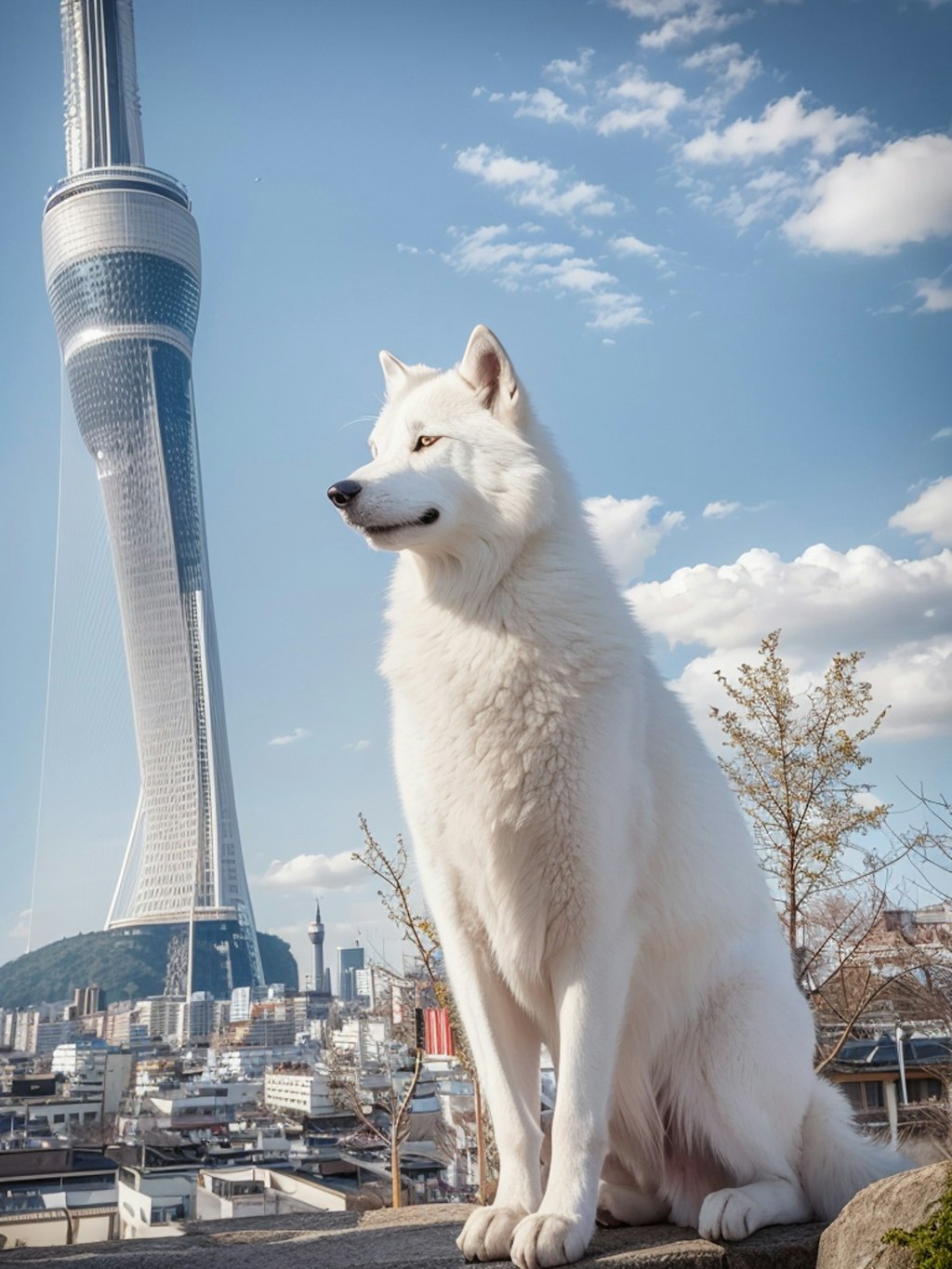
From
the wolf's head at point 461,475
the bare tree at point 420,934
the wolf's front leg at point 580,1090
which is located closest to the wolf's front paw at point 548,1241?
the wolf's front leg at point 580,1090

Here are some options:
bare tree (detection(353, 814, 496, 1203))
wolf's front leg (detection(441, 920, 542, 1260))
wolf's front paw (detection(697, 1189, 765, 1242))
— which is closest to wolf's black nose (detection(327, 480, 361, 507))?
wolf's front leg (detection(441, 920, 542, 1260))

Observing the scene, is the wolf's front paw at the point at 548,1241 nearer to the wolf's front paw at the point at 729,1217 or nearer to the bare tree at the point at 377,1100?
the wolf's front paw at the point at 729,1217

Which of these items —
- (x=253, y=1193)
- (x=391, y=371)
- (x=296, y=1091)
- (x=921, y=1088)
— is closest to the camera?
(x=391, y=371)

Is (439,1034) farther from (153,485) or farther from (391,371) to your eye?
(153,485)

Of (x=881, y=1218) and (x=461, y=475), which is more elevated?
(x=461, y=475)

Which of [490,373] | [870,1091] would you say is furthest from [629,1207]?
[870,1091]

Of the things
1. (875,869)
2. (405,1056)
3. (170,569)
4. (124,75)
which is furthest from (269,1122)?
(124,75)
